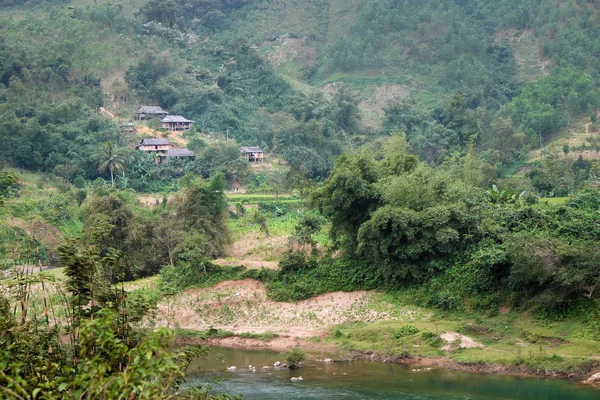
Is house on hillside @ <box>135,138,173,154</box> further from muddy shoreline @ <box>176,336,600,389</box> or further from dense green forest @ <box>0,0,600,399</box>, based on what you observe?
muddy shoreline @ <box>176,336,600,389</box>

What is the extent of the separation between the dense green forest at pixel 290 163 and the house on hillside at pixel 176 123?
69.3 inches

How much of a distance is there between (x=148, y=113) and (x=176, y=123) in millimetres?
2900

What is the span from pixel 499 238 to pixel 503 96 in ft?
191

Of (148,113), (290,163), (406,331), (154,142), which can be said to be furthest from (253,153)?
(406,331)

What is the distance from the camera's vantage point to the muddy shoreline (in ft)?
78.7

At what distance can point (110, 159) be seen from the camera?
52.6m

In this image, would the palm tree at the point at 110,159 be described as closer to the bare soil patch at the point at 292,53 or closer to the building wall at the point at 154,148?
the building wall at the point at 154,148

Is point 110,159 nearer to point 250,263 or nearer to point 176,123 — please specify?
point 176,123

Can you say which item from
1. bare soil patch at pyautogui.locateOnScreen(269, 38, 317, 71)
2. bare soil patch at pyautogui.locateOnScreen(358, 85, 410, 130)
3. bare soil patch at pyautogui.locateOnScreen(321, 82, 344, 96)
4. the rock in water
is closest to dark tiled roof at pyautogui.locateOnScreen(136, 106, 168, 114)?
bare soil patch at pyautogui.locateOnScreen(358, 85, 410, 130)

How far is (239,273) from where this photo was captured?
110 ft

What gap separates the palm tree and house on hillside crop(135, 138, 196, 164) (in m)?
4.84

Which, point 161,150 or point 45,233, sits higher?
point 161,150

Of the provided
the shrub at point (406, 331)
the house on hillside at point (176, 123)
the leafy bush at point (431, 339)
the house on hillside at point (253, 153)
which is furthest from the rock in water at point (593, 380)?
the house on hillside at point (176, 123)

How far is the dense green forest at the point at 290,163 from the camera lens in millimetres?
12141
